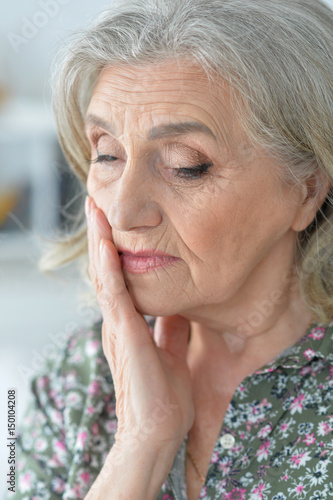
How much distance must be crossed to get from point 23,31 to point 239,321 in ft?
7.13

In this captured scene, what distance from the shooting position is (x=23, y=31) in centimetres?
281

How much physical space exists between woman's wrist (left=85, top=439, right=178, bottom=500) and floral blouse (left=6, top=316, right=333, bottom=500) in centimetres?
7

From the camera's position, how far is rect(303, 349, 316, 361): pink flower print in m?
1.16

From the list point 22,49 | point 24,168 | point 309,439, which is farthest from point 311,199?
point 22,49

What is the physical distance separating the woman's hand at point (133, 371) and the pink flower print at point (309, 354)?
0.27 m

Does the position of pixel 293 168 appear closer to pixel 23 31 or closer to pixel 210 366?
pixel 210 366

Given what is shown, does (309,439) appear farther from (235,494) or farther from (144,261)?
(144,261)

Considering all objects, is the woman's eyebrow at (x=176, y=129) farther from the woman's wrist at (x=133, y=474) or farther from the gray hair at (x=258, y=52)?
the woman's wrist at (x=133, y=474)

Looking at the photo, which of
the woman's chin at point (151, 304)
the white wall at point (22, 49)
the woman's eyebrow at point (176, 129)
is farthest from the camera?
the white wall at point (22, 49)

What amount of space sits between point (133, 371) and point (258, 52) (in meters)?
0.66

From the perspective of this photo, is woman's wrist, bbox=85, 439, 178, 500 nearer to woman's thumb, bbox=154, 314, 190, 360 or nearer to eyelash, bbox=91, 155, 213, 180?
woman's thumb, bbox=154, 314, 190, 360

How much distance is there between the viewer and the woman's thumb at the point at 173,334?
4.43ft

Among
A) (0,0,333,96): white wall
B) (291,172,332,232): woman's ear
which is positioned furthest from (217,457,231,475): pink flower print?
(0,0,333,96): white wall

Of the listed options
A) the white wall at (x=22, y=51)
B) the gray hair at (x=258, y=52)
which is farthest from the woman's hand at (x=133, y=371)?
the white wall at (x=22, y=51)
